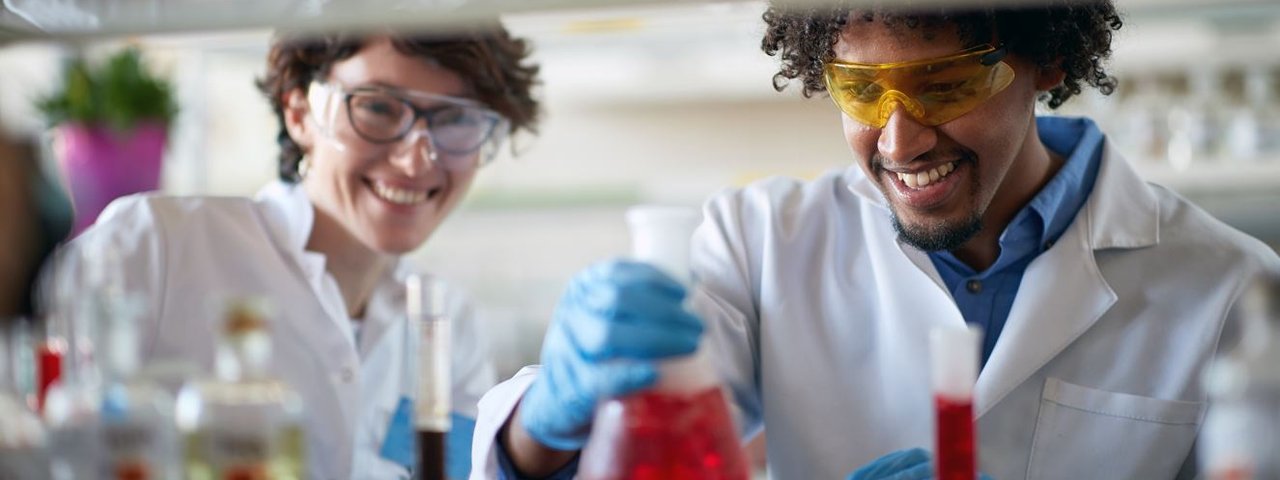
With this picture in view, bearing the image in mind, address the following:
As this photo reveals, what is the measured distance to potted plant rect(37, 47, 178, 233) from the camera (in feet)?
10.6

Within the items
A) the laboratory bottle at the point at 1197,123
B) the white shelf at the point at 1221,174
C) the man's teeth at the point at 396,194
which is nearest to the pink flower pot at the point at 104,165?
the man's teeth at the point at 396,194

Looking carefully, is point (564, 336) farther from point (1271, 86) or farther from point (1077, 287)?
point (1271, 86)

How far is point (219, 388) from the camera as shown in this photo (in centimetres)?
104

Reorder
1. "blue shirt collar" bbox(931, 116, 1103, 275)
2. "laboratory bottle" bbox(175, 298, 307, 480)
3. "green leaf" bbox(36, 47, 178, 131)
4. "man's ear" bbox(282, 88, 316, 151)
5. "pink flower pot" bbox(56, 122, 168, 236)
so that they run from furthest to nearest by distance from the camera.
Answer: "green leaf" bbox(36, 47, 178, 131)
"pink flower pot" bbox(56, 122, 168, 236)
"man's ear" bbox(282, 88, 316, 151)
"blue shirt collar" bbox(931, 116, 1103, 275)
"laboratory bottle" bbox(175, 298, 307, 480)

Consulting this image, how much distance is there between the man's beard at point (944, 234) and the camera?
5.75 feet

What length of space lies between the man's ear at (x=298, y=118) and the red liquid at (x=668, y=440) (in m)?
1.52

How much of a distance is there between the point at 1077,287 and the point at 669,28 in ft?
7.58

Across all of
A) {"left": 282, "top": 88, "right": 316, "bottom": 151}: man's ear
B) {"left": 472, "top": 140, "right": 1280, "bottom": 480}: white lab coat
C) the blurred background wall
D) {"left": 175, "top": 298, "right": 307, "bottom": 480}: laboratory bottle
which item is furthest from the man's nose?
the blurred background wall

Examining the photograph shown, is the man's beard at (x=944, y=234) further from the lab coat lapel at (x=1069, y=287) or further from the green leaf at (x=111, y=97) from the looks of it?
the green leaf at (x=111, y=97)

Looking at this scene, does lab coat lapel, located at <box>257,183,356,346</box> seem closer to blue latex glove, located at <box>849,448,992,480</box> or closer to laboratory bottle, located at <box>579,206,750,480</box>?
blue latex glove, located at <box>849,448,992,480</box>

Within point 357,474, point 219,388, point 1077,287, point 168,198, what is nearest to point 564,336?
point 219,388

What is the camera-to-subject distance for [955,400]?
99 centimetres

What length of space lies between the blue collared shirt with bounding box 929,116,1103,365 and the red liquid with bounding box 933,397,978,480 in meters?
0.88

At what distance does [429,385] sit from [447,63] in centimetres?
125
